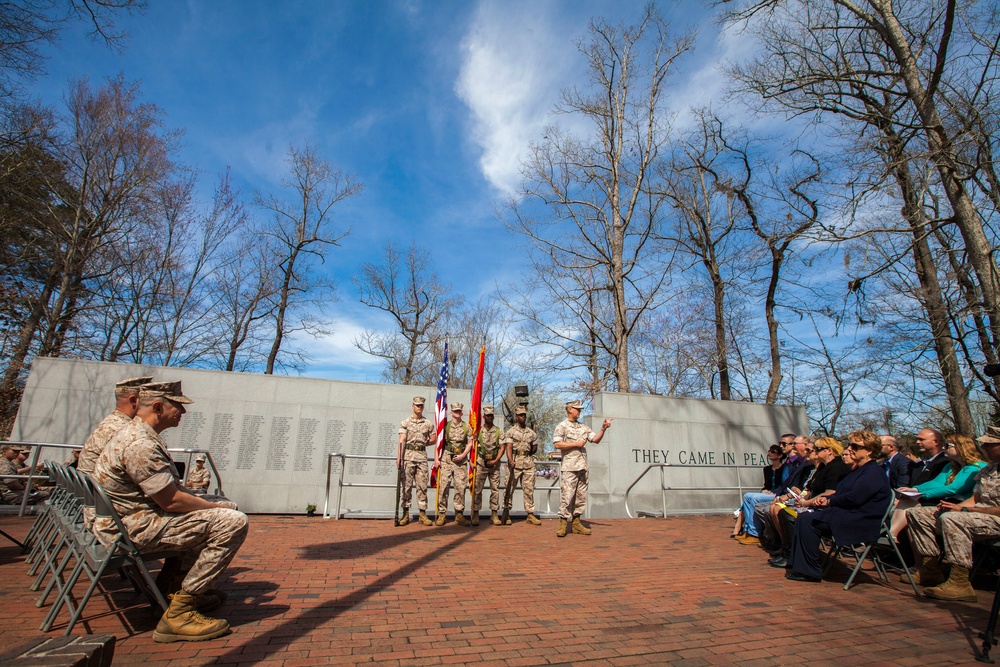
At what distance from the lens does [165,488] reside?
333 cm

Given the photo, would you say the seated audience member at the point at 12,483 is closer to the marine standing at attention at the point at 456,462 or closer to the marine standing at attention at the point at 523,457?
the marine standing at attention at the point at 456,462

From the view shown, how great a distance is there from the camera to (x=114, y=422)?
13.5 feet

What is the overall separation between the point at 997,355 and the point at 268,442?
13.7 m

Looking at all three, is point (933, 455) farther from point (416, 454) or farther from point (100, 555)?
point (100, 555)

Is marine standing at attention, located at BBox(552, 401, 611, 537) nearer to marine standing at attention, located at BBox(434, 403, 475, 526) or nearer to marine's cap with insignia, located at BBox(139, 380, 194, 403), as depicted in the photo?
marine standing at attention, located at BBox(434, 403, 475, 526)

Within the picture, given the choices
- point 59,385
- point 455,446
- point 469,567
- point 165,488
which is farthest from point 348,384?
→ point 165,488

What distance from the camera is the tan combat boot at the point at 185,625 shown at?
323 cm

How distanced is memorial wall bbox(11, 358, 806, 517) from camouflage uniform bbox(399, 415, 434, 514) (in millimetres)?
1716

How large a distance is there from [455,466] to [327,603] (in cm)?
534

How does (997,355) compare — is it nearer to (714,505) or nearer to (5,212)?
(714,505)

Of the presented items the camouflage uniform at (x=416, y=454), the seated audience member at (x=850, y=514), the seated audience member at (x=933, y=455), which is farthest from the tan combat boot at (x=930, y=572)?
the camouflage uniform at (x=416, y=454)

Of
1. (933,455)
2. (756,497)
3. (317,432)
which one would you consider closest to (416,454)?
(317,432)

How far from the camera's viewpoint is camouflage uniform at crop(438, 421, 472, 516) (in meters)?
9.34

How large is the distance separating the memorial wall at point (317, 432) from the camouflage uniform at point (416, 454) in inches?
67.6
